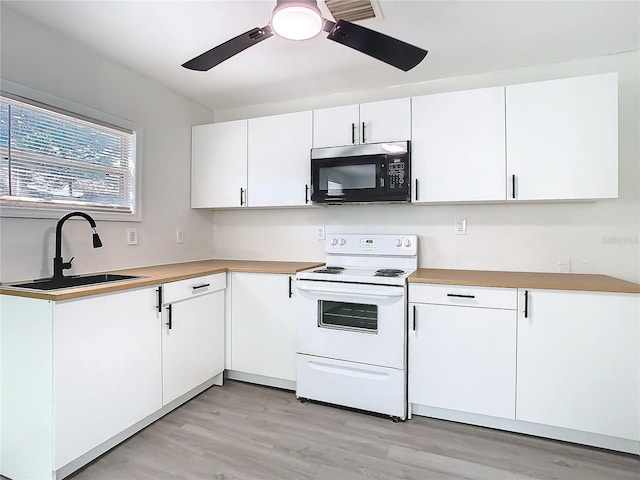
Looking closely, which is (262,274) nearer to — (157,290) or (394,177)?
(157,290)

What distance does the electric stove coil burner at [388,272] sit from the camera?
239 cm

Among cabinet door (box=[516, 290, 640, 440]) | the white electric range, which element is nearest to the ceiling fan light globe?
the white electric range

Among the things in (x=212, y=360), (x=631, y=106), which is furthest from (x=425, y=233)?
(x=212, y=360)

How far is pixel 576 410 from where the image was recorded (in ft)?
6.38

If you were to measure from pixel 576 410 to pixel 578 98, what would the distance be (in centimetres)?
179

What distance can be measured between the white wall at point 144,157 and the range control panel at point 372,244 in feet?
4.32

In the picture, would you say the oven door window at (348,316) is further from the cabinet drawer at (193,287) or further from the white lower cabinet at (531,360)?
the cabinet drawer at (193,287)

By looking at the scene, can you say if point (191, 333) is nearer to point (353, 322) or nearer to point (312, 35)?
point (353, 322)

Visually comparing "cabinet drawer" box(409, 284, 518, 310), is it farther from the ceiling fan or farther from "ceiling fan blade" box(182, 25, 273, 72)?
"ceiling fan blade" box(182, 25, 273, 72)

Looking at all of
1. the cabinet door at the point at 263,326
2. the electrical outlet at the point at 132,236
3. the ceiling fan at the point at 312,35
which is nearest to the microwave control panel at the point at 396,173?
the ceiling fan at the point at 312,35

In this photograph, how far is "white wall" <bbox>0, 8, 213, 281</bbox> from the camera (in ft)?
6.28

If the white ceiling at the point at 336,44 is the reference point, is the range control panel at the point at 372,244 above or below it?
below

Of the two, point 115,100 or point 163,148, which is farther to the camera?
point 163,148

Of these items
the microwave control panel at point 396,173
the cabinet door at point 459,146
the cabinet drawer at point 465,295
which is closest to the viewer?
the cabinet drawer at point 465,295
